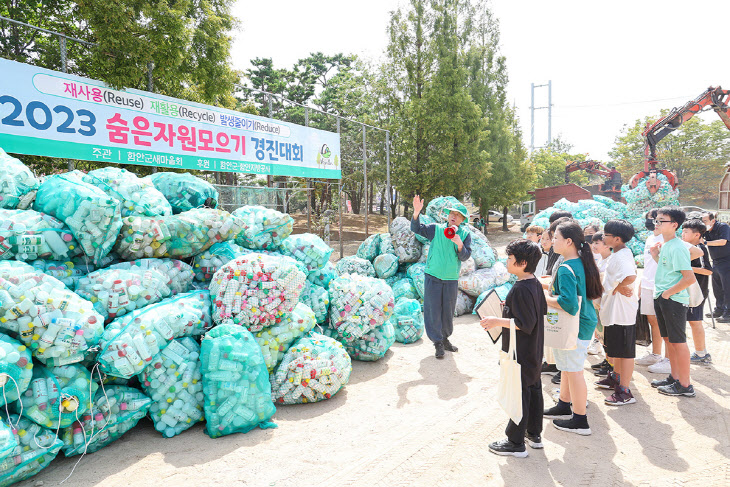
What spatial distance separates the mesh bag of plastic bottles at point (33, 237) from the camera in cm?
275

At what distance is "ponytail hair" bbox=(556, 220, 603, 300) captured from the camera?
281 cm

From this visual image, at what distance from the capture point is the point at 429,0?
15062mm

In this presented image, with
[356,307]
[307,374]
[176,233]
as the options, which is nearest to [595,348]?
[356,307]

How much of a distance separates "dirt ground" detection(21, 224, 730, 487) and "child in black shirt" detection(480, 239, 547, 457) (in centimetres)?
17

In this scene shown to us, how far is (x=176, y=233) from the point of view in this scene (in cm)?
345

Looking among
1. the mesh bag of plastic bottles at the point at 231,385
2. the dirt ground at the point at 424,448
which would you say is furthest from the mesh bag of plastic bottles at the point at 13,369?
the mesh bag of plastic bottles at the point at 231,385

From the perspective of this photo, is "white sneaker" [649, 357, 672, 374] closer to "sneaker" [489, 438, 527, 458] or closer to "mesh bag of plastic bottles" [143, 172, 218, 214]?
"sneaker" [489, 438, 527, 458]

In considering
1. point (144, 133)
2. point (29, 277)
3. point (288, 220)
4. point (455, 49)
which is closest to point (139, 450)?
point (29, 277)

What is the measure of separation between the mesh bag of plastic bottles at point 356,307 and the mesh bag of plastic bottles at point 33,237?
7.20 ft

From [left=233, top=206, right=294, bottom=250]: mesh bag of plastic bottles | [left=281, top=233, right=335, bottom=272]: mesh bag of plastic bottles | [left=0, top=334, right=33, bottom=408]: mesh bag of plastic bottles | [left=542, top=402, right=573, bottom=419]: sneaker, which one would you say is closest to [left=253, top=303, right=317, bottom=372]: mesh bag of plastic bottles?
[left=281, top=233, right=335, bottom=272]: mesh bag of plastic bottles

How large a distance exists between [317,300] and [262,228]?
2.87ft

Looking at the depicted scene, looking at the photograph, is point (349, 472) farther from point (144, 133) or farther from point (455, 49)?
point (455, 49)

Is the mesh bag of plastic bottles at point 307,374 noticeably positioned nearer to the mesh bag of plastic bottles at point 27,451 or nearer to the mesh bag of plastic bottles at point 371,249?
the mesh bag of plastic bottles at point 27,451

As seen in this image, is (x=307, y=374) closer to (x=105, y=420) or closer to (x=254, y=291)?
(x=254, y=291)
